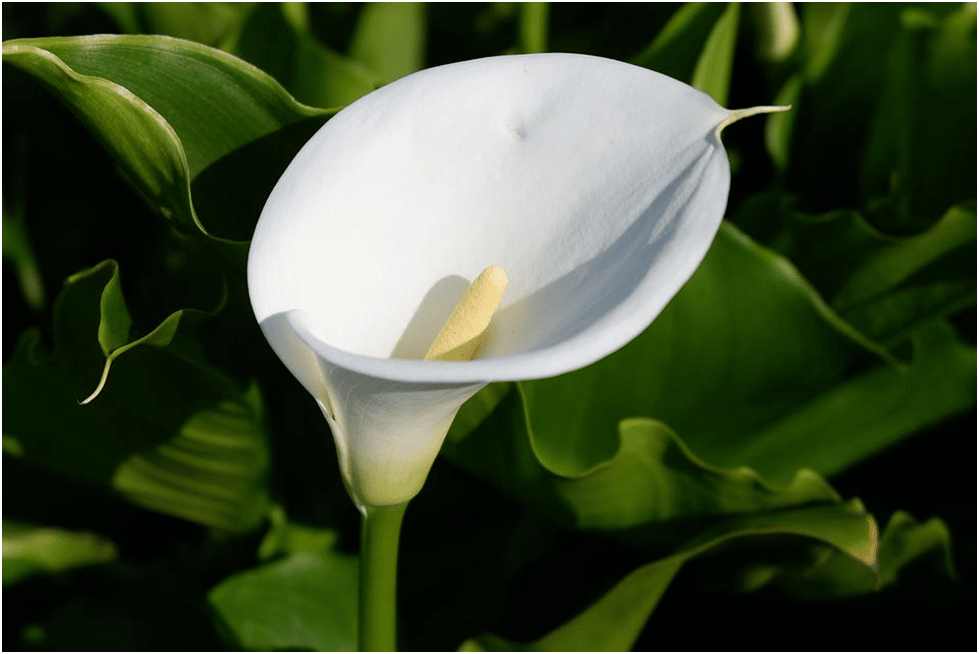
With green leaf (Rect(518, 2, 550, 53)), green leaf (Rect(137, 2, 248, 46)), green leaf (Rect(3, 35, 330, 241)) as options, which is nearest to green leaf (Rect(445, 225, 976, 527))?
green leaf (Rect(3, 35, 330, 241))

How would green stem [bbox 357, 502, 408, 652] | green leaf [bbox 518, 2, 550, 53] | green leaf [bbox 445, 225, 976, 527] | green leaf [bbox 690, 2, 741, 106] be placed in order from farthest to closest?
green leaf [bbox 518, 2, 550, 53], green leaf [bbox 690, 2, 741, 106], green leaf [bbox 445, 225, 976, 527], green stem [bbox 357, 502, 408, 652]

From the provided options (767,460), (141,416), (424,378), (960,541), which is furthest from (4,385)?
(960,541)

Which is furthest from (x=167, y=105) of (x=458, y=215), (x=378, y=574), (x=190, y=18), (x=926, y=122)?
(x=926, y=122)

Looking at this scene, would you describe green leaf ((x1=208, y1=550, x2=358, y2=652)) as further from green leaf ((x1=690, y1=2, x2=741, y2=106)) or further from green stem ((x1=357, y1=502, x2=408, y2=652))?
green leaf ((x1=690, y1=2, x2=741, y2=106))

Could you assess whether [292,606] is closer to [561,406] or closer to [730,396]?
[561,406]

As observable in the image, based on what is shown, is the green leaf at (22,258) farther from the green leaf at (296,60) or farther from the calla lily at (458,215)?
the calla lily at (458,215)

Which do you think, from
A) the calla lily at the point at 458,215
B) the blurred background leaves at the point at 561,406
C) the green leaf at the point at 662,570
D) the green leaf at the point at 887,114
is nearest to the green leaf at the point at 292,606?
the blurred background leaves at the point at 561,406
